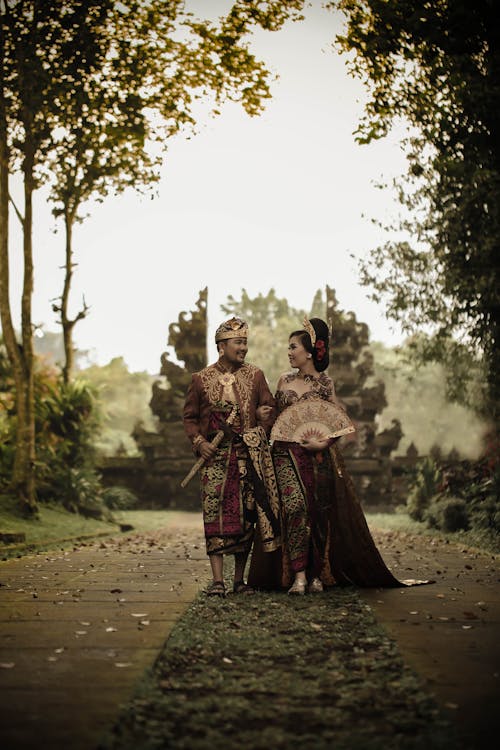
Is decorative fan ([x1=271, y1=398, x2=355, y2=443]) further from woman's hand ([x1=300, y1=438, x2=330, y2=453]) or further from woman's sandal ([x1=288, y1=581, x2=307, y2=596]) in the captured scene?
woman's sandal ([x1=288, y1=581, x2=307, y2=596])

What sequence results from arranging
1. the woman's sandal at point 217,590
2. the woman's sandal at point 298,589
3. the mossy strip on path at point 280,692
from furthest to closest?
the woman's sandal at point 298,589, the woman's sandal at point 217,590, the mossy strip on path at point 280,692

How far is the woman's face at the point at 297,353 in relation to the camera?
636 cm

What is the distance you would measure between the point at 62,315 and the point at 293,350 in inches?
480

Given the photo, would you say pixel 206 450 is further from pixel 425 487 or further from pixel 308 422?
pixel 425 487

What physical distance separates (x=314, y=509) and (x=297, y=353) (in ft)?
3.99

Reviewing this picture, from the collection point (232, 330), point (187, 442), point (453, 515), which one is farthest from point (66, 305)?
point (232, 330)

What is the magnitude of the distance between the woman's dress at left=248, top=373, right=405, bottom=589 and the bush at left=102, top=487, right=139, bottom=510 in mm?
12679

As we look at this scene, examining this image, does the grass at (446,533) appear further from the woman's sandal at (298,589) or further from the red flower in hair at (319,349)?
the red flower in hair at (319,349)

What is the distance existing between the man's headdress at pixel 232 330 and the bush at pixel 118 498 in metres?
12.9

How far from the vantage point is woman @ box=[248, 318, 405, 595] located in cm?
623

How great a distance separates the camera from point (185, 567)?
797 centimetres

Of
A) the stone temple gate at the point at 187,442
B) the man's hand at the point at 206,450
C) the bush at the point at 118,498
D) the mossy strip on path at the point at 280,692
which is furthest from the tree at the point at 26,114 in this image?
the stone temple gate at the point at 187,442

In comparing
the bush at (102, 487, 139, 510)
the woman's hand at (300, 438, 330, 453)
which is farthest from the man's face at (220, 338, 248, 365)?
the bush at (102, 487, 139, 510)

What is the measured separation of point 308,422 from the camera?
6.27 metres
